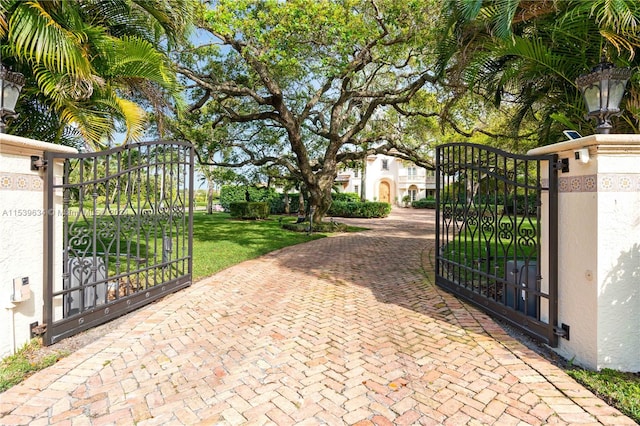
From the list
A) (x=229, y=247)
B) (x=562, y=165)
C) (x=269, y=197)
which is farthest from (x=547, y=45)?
(x=269, y=197)

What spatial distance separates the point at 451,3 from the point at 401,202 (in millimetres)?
38099

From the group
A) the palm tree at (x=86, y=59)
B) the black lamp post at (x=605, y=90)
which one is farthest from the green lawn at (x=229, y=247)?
the black lamp post at (x=605, y=90)

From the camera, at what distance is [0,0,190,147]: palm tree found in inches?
163

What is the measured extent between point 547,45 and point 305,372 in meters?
5.74

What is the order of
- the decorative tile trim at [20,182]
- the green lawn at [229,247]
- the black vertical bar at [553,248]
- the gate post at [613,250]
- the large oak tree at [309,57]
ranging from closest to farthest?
1. the gate post at [613,250]
2. the decorative tile trim at [20,182]
3. the black vertical bar at [553,248]
4. the green lawn at [229,247]
5. the large oak tree at [309,57]

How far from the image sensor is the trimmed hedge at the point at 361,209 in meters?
25.5

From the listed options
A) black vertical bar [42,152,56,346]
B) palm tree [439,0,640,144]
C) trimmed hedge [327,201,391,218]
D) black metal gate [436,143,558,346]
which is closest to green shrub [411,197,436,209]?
trimmed hedge [327,201,391,218]

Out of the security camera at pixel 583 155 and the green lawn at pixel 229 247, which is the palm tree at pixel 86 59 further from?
the security camera at pixel 583 155

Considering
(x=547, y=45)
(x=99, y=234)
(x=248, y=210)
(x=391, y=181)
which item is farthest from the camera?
(x=391, y=181)

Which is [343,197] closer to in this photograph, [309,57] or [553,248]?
[309,57]

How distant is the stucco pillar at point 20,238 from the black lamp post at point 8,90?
642mm

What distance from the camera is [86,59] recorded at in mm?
4652

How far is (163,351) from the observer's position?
3576mm

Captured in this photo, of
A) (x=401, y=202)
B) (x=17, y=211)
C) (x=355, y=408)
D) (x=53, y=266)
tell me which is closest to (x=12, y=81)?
(x=17, y=211)
